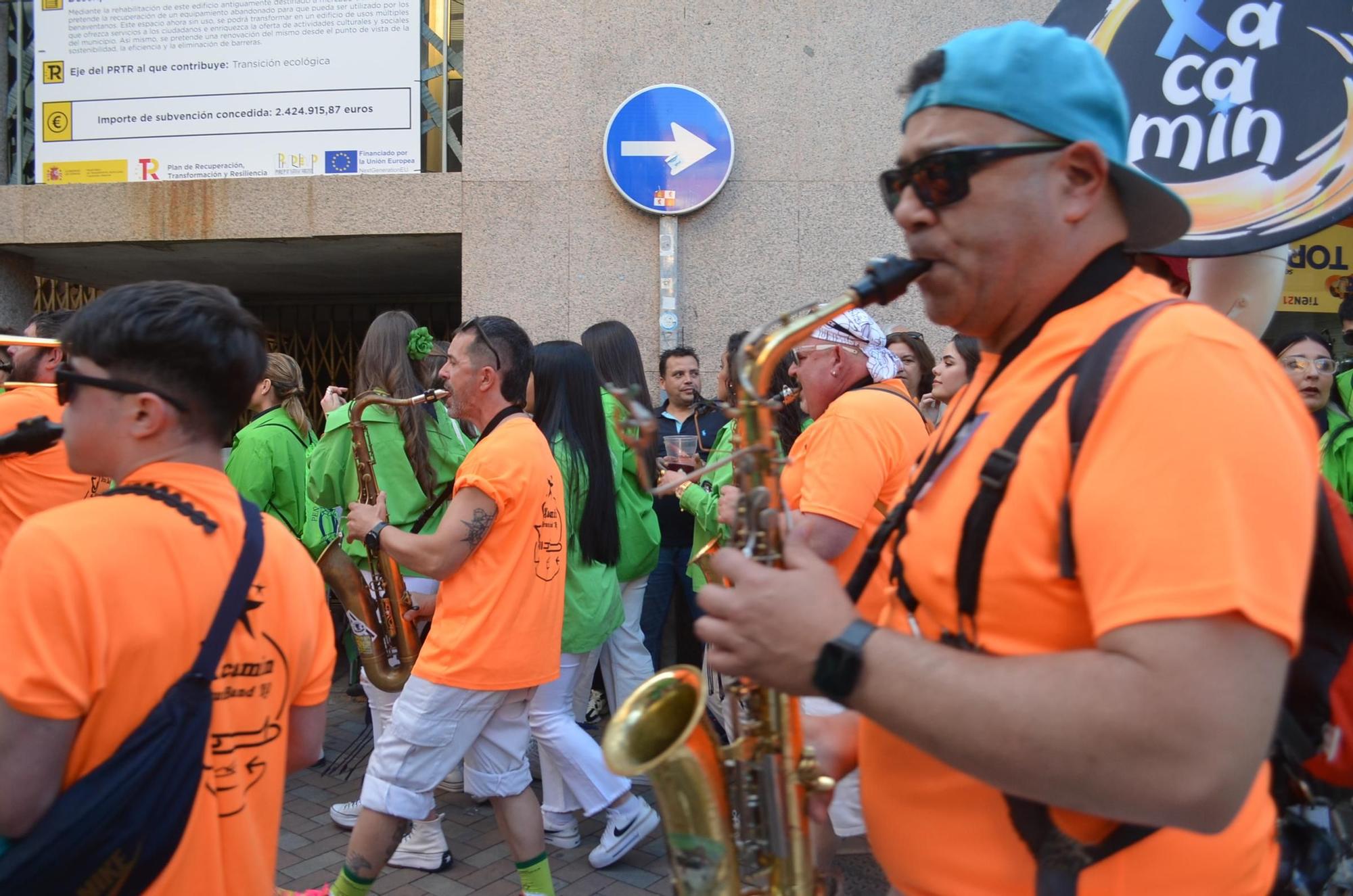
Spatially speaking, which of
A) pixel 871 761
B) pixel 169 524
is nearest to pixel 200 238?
pixel 169 524

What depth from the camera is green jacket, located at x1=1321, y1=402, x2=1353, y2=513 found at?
14.8ft

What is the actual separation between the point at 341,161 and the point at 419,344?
339 cm

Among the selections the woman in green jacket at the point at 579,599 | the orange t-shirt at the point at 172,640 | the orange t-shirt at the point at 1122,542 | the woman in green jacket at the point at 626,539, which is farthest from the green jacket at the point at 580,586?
the orange t-shirt at the point at 1122,542

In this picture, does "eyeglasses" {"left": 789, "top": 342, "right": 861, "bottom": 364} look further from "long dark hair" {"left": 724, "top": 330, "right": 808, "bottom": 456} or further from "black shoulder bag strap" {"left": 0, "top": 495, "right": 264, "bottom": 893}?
"black shoulder bag strap" {"left": 0, "top": 495, "right": 264, "bottom": 893}

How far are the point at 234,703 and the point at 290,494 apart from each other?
4146 mm

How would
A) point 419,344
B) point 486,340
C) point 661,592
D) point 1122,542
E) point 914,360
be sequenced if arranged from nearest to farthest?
point 1122,542, point 486,340, point 419,344, point 914,360, point 661,592

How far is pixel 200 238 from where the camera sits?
8.12m

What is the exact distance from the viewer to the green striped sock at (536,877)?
400 cm

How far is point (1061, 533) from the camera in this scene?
1258 mm

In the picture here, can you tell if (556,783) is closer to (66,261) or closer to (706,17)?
(706,17)

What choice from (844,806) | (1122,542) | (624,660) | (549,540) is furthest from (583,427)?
(1122,542)

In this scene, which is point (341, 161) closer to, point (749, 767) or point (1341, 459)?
point (1341, 459)

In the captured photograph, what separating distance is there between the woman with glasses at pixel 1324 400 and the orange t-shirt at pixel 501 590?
3.47 metres

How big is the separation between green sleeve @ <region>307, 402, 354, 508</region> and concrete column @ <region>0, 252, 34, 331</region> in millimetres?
5312
